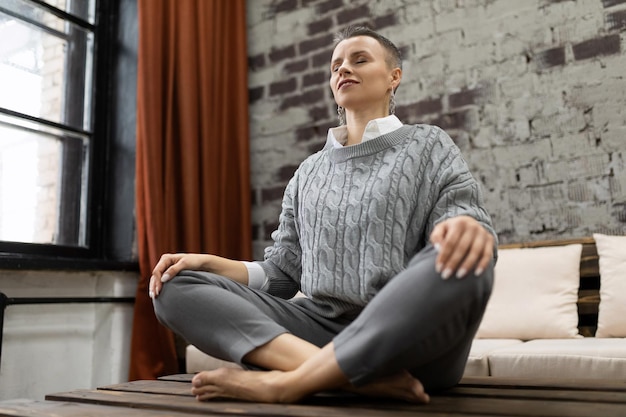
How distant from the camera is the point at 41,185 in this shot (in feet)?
8.32

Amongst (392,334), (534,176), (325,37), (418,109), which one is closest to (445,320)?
(392,334)

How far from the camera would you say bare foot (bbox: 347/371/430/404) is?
101 cm

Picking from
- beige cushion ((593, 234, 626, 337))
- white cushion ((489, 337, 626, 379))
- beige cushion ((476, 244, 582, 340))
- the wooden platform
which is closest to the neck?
the wooden platform

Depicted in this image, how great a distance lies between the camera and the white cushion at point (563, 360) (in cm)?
160

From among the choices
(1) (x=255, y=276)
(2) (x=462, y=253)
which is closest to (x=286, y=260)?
(1) (x=255, y=276)

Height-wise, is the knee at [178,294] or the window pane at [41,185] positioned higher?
the window pane at [41,185]

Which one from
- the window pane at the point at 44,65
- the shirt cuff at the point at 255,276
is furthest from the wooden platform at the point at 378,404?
the window pane at the point at 44,65

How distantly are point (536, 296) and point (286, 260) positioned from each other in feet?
3.51

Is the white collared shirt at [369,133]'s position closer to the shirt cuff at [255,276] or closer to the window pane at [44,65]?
the shirt cuff at [255,276]

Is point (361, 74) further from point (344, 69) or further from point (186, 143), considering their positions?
point (186, 143)

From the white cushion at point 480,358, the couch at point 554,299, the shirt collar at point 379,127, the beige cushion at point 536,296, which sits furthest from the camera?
the beige cushion at point 536,296

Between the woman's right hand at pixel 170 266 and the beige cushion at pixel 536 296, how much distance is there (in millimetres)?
1210

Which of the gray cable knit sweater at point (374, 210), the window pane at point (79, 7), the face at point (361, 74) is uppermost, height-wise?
the window pane at point (79, 7)

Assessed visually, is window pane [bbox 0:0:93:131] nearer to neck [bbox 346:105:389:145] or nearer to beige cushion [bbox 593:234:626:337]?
neck [bbox 346:105:389:145]
